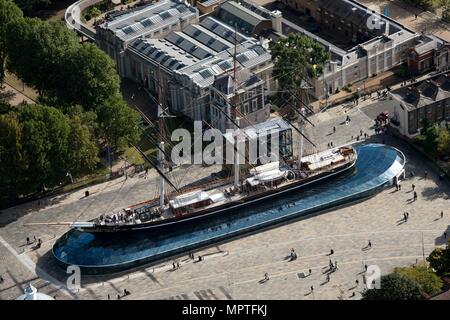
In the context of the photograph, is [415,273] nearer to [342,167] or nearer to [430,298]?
[430,298]

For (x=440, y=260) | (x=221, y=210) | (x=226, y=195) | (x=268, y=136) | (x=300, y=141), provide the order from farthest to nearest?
(x=268, y=136) < (x=300, y=141) < (x=226, y=195) < (x=221, y=210) < (x=440, y=260)

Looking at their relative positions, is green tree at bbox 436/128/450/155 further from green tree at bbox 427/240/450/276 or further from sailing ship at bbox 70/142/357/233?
green tree at bbox 427/240/450/276

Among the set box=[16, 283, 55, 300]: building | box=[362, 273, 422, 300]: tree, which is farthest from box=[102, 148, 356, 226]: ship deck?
box=[362, 273, 422, 300]: tree

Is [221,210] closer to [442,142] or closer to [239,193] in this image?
[239,193]

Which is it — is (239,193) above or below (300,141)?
below

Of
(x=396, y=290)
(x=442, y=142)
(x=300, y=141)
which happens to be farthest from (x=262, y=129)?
(x=396, y=290)

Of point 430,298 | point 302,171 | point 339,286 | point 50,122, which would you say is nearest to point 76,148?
point 50,122

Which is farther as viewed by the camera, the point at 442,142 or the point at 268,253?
the point at 442,142
